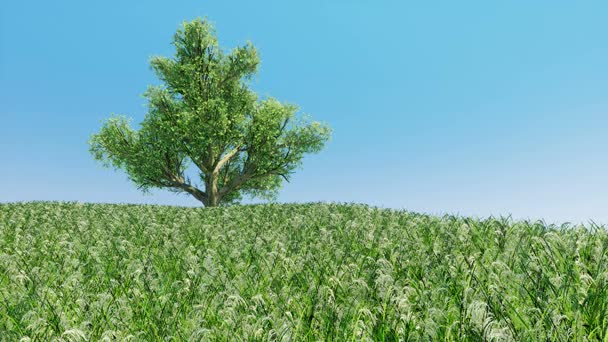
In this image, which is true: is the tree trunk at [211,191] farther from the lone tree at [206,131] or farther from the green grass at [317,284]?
the green grass at [317,284]

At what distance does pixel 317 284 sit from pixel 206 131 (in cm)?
3045

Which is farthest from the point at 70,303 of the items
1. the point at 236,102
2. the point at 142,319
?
the point at 236,102

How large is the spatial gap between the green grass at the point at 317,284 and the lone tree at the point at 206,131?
2460 cm

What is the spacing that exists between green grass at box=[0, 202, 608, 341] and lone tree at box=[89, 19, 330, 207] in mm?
24602

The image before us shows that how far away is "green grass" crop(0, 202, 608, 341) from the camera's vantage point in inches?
216

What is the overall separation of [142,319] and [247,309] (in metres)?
1.24

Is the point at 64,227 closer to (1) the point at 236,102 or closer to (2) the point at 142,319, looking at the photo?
(2) the point at 142,319

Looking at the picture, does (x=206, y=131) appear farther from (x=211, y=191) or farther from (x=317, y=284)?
(x=317, y=284)

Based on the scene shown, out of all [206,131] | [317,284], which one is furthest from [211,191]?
[317,284]

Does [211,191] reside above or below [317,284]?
above

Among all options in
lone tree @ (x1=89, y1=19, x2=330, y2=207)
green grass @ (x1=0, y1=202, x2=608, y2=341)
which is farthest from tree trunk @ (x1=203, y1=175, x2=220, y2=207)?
green grass @ (x1=0, y1=202, x2=608, y2=341)

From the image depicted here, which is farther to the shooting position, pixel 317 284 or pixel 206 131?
pixel 206 131

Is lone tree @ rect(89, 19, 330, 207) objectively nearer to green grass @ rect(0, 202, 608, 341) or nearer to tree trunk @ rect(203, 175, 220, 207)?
tree trunk @ rect(203, 175, 220, 207)

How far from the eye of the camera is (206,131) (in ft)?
120
